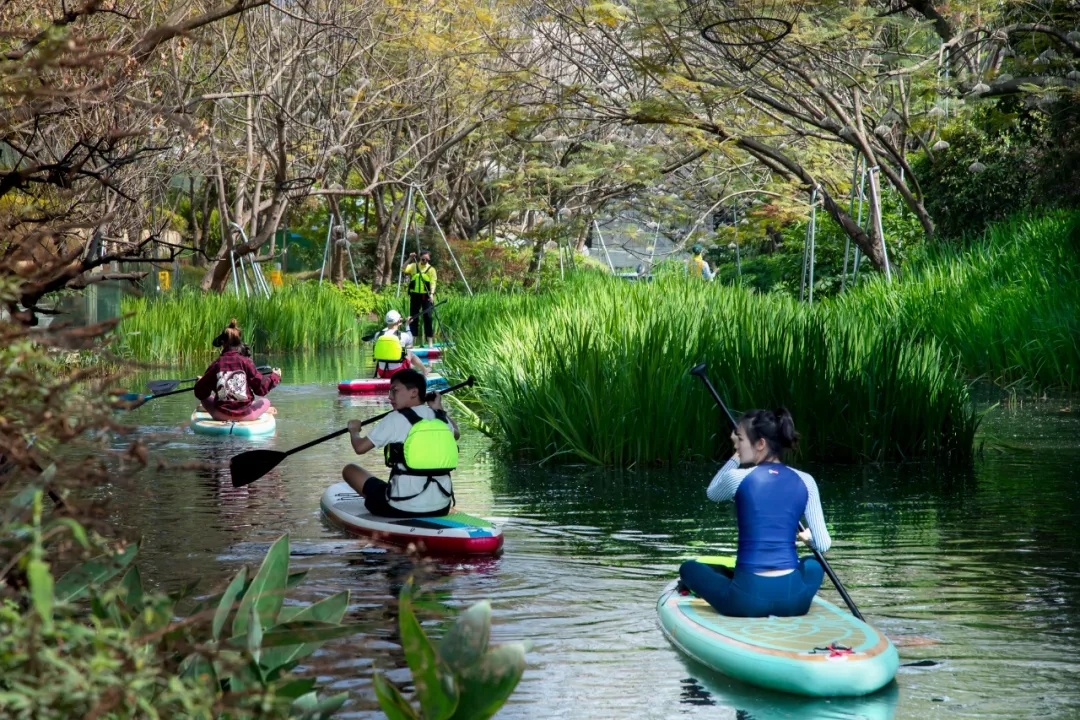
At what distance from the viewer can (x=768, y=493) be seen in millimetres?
6289

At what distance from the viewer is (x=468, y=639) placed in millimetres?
3021

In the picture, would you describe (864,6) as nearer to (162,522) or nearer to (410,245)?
(162,522)

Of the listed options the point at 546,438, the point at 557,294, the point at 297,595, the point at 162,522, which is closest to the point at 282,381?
the point at 557,294

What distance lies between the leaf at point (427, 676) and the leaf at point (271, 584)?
52cm

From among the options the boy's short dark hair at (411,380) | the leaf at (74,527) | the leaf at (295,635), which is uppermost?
the boy's short dark hair at (411,380)

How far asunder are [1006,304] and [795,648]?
38.9 ft

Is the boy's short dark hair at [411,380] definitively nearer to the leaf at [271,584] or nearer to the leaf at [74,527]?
the leaf at [271,584]

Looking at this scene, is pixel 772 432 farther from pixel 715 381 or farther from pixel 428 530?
pixel 715 381

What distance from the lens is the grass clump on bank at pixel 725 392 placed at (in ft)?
38.0

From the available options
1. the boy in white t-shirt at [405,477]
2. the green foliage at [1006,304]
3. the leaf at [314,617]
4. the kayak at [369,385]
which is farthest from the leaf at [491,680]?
the kayak at [369,385]

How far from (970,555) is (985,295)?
964 cm

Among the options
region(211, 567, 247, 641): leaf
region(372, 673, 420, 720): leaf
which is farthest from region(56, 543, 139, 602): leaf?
region(372, 673, 420, 720): leaf

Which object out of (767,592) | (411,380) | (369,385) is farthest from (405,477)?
(369,385)

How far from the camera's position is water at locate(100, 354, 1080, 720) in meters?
5.67
